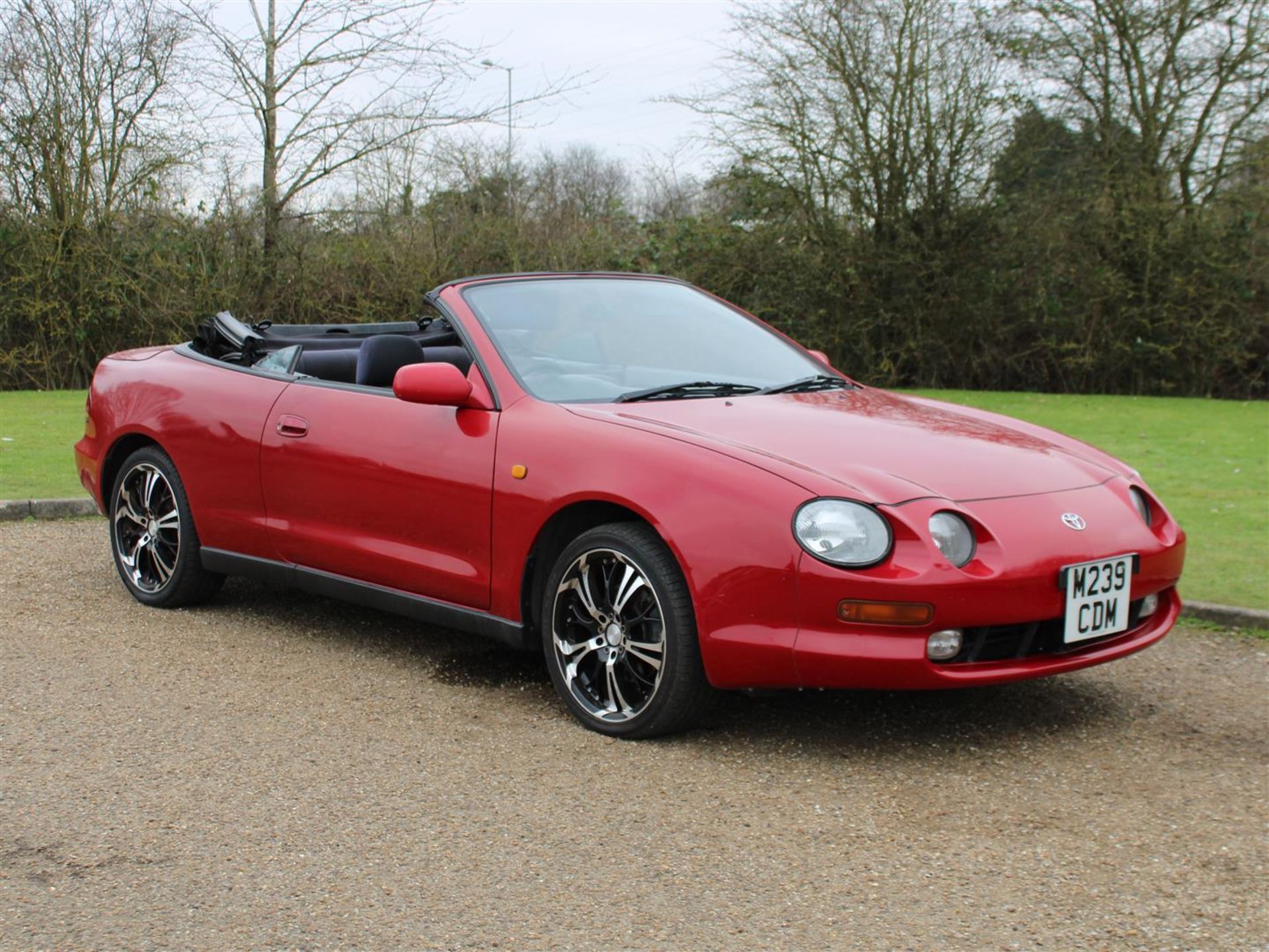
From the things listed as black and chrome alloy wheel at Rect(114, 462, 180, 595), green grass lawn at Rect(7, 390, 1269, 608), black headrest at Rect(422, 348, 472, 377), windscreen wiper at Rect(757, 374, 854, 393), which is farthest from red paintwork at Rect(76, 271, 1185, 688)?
green grass lawn at Rect(7, 390, 1269, 608)

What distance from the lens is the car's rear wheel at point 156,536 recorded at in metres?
6.07

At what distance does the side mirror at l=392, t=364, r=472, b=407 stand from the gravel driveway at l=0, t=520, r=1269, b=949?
3.48 feet

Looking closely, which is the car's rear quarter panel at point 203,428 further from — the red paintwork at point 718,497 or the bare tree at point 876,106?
the bare tree at point 876,106

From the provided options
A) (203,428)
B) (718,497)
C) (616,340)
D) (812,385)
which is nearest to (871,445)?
(718,497)

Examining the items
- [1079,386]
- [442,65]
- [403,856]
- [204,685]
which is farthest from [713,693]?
[442,65]

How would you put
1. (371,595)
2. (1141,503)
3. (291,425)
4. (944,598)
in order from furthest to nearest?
(291,425) < (371,595) < (1141,503) < (944,598)

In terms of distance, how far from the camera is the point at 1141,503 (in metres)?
4.72

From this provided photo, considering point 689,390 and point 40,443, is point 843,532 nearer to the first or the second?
point 689,390

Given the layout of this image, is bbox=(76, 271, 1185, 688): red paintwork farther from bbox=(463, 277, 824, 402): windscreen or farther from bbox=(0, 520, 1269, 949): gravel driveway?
bbox=(0, 520, 1269, 949): gravel driveway

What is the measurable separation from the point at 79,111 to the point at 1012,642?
1710cm

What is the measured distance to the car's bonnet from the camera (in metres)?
4.14

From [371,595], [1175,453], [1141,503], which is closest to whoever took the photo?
[1141,503]

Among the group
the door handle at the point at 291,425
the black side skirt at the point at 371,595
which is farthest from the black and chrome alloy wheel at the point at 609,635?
the door handle at the point at 291,425

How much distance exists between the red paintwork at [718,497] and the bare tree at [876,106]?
50.0 feet
